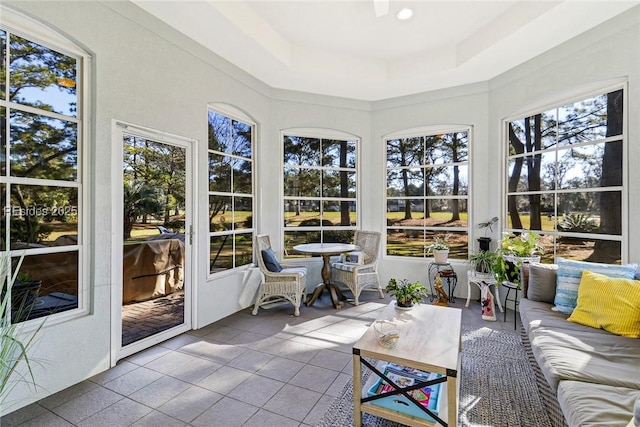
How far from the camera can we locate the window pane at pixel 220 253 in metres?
3.71

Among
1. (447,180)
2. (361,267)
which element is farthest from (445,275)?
(447,180)

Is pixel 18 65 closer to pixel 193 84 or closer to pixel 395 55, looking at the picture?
pixel 193 84

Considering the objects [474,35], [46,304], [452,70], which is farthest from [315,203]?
[46,304]

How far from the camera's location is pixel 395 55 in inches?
168

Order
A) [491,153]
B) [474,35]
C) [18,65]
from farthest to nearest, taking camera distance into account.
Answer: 1. [491,153]
2. [474,35]
3. [18,65]

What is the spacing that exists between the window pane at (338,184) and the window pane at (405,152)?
2.29 feet

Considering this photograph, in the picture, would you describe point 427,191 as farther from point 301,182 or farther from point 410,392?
point 410,392

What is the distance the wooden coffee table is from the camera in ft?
5.31

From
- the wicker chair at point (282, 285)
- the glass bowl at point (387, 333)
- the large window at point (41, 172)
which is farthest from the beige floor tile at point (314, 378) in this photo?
the large window at point (41, 172)

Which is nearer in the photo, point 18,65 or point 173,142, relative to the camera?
point 18,65

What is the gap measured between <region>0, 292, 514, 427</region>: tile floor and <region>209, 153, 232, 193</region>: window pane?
166cm

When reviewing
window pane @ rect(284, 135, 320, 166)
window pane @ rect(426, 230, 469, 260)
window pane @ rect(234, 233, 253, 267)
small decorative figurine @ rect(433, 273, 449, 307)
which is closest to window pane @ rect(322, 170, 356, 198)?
window pane @ rect(284, 135, 320, 166)

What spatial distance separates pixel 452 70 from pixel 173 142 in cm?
361

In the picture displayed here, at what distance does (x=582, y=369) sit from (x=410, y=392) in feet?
3.08
